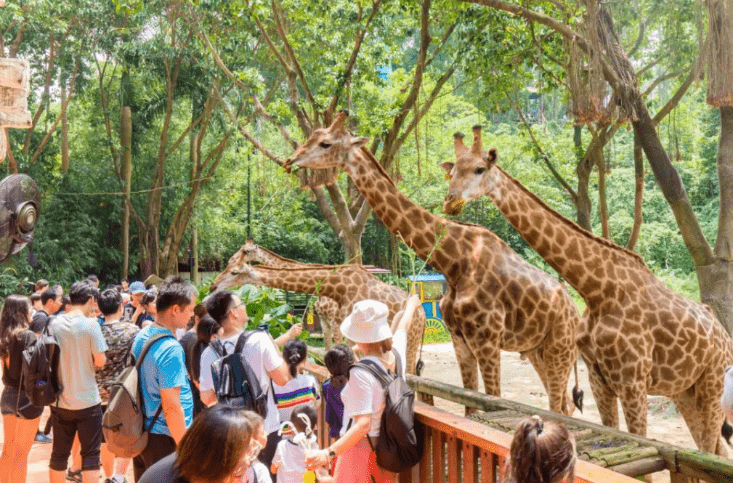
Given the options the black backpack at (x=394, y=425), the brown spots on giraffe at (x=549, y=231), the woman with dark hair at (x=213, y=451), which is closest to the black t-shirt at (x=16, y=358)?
the black backpack at (x=394, y=425)

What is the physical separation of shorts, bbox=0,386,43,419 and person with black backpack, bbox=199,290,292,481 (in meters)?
1.92

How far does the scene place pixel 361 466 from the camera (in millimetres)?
3795

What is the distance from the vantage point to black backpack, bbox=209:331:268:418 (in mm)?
4086

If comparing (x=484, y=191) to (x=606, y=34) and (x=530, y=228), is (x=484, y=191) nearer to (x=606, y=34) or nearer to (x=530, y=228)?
(x=530, y=228)

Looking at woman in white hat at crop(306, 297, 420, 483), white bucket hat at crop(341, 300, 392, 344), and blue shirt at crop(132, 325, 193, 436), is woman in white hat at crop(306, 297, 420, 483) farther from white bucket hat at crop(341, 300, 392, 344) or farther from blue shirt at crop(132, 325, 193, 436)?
blue shirt at crop(132, 325, 193, 436)

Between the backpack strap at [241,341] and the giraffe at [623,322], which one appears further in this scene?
the giraffe at [623,322]

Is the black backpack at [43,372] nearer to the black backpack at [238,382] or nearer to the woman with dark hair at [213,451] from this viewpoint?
the black backpack at [238,382]

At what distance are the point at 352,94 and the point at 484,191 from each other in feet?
24.7

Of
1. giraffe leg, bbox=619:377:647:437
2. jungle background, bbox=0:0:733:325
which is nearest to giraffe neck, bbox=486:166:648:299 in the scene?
giraffe leg, bbox=619:377:647:437

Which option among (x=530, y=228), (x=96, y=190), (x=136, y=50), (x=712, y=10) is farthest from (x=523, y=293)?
(x=96, y=190)

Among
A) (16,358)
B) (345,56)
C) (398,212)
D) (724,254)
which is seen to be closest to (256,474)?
(398,212)

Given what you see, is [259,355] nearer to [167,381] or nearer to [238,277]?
[167,381]

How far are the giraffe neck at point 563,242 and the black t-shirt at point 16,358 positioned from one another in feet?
12.2

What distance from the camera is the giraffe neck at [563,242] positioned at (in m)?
5.26
